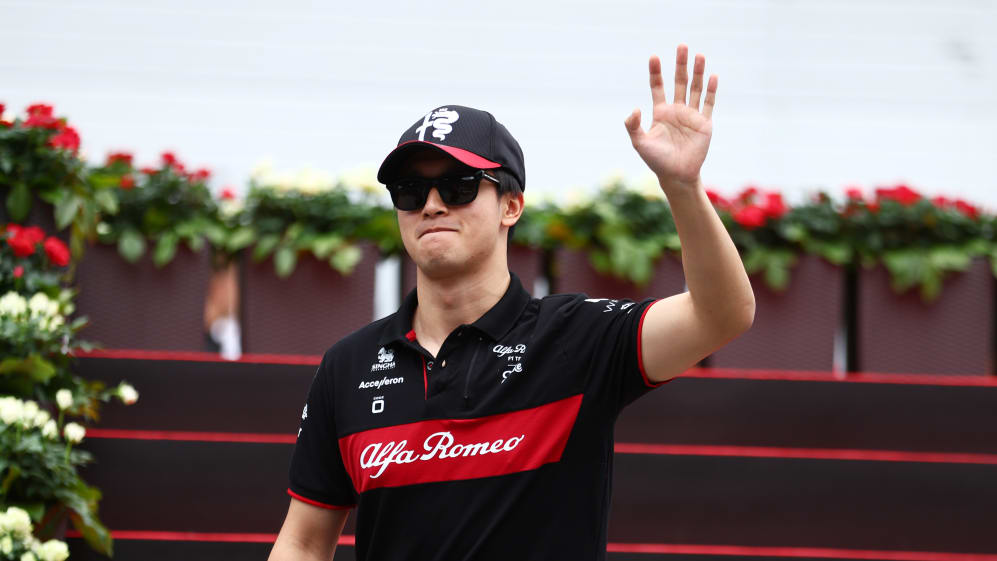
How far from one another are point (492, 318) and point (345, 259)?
89.8 inches

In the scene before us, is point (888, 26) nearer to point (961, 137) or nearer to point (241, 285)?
point (961, 137)

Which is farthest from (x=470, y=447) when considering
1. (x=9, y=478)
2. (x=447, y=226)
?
(x=9, y=478)

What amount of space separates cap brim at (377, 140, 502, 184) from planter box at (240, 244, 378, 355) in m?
2.28

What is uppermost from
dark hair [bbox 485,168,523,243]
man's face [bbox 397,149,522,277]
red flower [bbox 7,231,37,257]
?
dark hair [bbox 485,168,523,243]

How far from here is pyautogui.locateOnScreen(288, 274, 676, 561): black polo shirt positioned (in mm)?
1721

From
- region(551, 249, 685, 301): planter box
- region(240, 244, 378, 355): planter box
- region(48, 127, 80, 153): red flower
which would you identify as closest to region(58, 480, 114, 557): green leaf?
region(240, 244, 378, 355): planter box

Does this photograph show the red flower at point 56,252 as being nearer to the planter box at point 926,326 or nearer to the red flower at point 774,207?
the red flower at point 774,207

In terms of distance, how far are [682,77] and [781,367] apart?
9.47 feet

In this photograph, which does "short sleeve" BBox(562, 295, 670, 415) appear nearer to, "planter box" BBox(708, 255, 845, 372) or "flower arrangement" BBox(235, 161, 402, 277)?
"flower arrangement" BBox(235, 161, 402, 277)

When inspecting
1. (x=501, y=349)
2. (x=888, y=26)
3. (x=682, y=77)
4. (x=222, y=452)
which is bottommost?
(x=222, y=452)

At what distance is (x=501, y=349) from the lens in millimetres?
1865

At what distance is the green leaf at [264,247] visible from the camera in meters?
4.11

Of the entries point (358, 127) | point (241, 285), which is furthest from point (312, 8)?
point (241, 285)

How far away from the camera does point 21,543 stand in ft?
9.23
